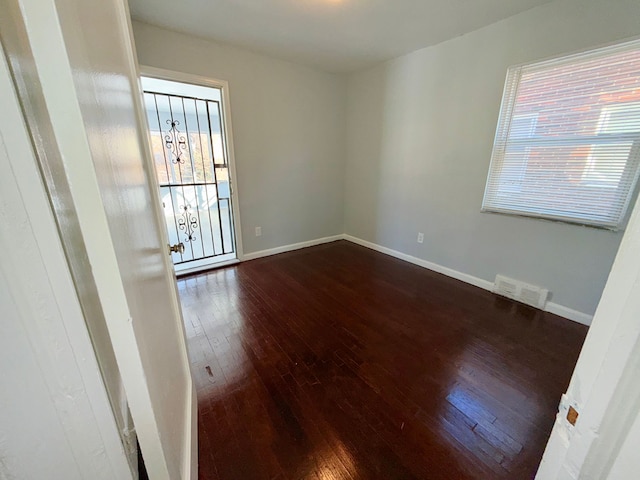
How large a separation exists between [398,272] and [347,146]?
2156 mm

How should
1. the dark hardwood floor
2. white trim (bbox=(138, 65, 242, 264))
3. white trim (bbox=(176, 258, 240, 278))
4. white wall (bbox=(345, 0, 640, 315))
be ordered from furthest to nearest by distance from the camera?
white trim (bbox=(176, 258, 240, 278)), white trim (bbox=(138, 65, 242, 264)), white wall (bbox=(345, 0, 640, 315)), the dark hardwood floor

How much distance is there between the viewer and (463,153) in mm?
2680

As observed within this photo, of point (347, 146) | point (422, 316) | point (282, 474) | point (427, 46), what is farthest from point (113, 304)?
point (347, 146)

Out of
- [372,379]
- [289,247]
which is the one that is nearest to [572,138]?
[372,379]

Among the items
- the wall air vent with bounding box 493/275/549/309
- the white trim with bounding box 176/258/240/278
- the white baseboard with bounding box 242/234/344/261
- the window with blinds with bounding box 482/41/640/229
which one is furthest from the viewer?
the white baseboard with bounding box 242/234/344/261

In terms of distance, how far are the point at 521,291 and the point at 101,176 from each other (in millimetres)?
3104

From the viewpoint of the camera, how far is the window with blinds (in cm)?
179

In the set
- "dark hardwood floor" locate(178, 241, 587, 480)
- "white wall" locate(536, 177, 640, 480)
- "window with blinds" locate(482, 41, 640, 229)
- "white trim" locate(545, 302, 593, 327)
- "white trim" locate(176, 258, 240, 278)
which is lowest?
"dark hardwood floor" locate(178, 241, 587, 480)

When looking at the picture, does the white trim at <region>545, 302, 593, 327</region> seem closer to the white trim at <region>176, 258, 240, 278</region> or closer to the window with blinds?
the window with blinds

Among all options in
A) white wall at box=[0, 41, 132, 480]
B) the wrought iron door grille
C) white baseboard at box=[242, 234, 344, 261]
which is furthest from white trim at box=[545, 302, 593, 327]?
the wrought iron door grille

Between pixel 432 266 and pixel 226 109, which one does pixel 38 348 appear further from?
pixel 432 266

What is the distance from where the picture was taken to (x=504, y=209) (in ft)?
8.05

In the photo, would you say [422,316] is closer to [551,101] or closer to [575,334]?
[575,334]

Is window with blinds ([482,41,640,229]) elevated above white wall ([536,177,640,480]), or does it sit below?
above
